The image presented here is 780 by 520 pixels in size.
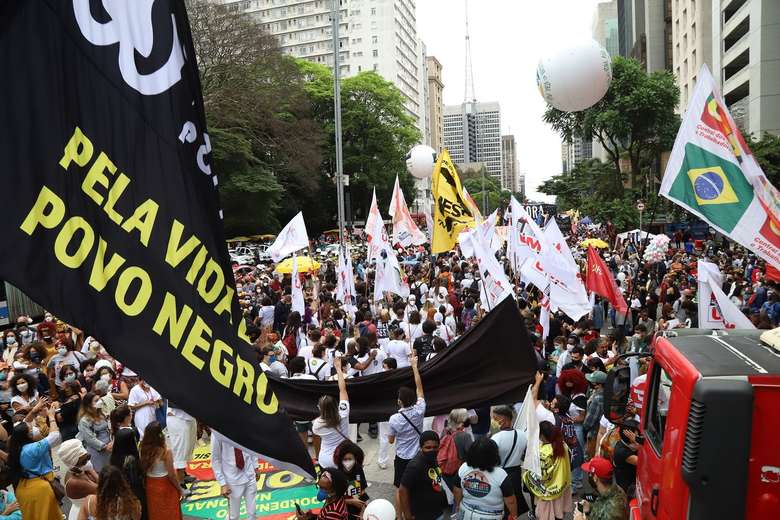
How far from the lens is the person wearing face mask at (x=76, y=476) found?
17.3 feet

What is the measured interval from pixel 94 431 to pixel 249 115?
36.2 meters

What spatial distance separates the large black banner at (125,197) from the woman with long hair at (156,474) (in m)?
Result: 3.23

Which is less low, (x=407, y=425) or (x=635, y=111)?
(x=635, y=111)

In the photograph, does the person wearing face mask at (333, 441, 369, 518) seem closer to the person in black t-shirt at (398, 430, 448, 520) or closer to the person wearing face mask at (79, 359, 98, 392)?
the person in black t-shirt at (398, 430, 448, 520)

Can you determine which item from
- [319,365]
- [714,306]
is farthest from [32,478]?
[714,306]

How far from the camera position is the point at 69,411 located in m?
7.37

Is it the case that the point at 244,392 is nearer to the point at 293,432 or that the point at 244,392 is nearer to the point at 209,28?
the point at 293,432

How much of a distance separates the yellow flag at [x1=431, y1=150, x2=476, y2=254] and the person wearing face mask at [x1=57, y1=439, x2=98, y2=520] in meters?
9.74

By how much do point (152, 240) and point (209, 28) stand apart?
3755 cm

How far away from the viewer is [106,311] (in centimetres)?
226

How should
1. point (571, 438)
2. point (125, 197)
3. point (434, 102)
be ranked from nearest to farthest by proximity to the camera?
1. point (125, 197)
2. point (571, 438)
3. point (434, 102)

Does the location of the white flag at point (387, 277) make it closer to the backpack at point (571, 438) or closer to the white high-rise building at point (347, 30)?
the backpack at point (571, 438)

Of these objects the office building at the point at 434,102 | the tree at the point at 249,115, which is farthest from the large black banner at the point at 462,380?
the office building at the point at 434,102

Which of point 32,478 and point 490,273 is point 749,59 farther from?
point 32,478
